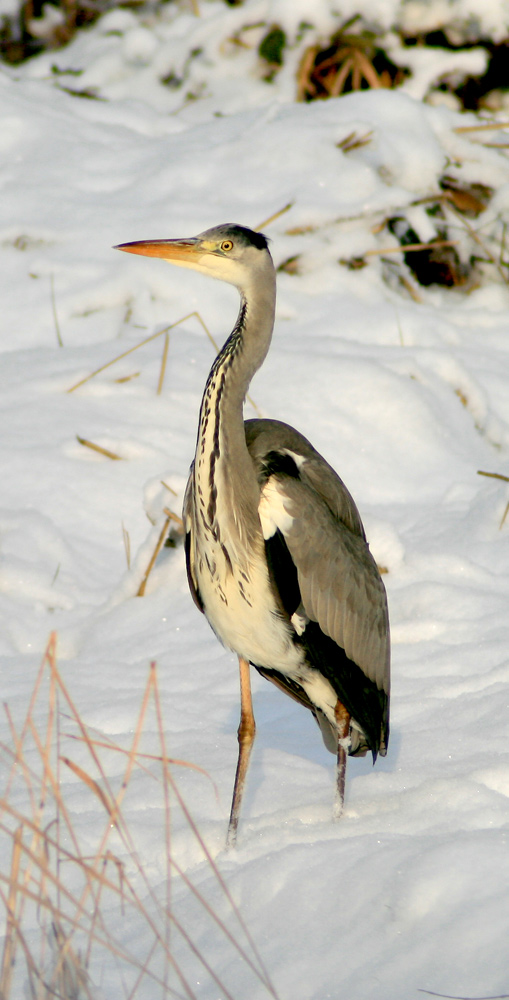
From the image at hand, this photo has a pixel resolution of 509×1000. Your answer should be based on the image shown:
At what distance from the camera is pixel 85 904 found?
2652 mm

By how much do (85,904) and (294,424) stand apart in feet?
12.2

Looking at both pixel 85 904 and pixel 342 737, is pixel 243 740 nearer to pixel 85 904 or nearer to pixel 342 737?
pixel 342 737

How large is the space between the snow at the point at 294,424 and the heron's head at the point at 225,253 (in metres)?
1.58

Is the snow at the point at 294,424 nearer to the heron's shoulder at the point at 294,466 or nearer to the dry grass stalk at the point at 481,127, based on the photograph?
the dry grass stalk at the point at 481,127

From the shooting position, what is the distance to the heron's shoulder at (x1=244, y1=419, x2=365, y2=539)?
3.20 meters

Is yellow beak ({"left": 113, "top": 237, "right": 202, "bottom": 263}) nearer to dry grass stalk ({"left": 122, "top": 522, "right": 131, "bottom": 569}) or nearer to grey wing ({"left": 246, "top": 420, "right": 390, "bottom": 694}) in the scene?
grey wing ({"left": 246, "top": 420, "right": 390, "bottom": 694})

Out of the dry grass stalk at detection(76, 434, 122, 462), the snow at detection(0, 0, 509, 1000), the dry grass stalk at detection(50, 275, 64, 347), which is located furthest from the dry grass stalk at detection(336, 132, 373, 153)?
the dry grass stalk at detection(76, 434, 122, 462)

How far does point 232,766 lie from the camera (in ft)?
11.8

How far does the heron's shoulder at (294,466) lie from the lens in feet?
10.5

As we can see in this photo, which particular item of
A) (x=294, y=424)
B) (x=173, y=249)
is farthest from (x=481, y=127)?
(x=173, y=249)

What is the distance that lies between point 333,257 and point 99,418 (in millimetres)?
2448

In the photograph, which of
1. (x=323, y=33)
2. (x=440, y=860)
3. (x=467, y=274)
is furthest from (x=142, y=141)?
(x=440, y=860)

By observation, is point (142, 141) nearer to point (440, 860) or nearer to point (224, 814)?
point (224, 814)

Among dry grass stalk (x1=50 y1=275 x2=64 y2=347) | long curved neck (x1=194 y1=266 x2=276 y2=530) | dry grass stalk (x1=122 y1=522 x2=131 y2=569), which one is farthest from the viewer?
dry grass stalk (x1=50 y1=275 x2=64 y2=347)
